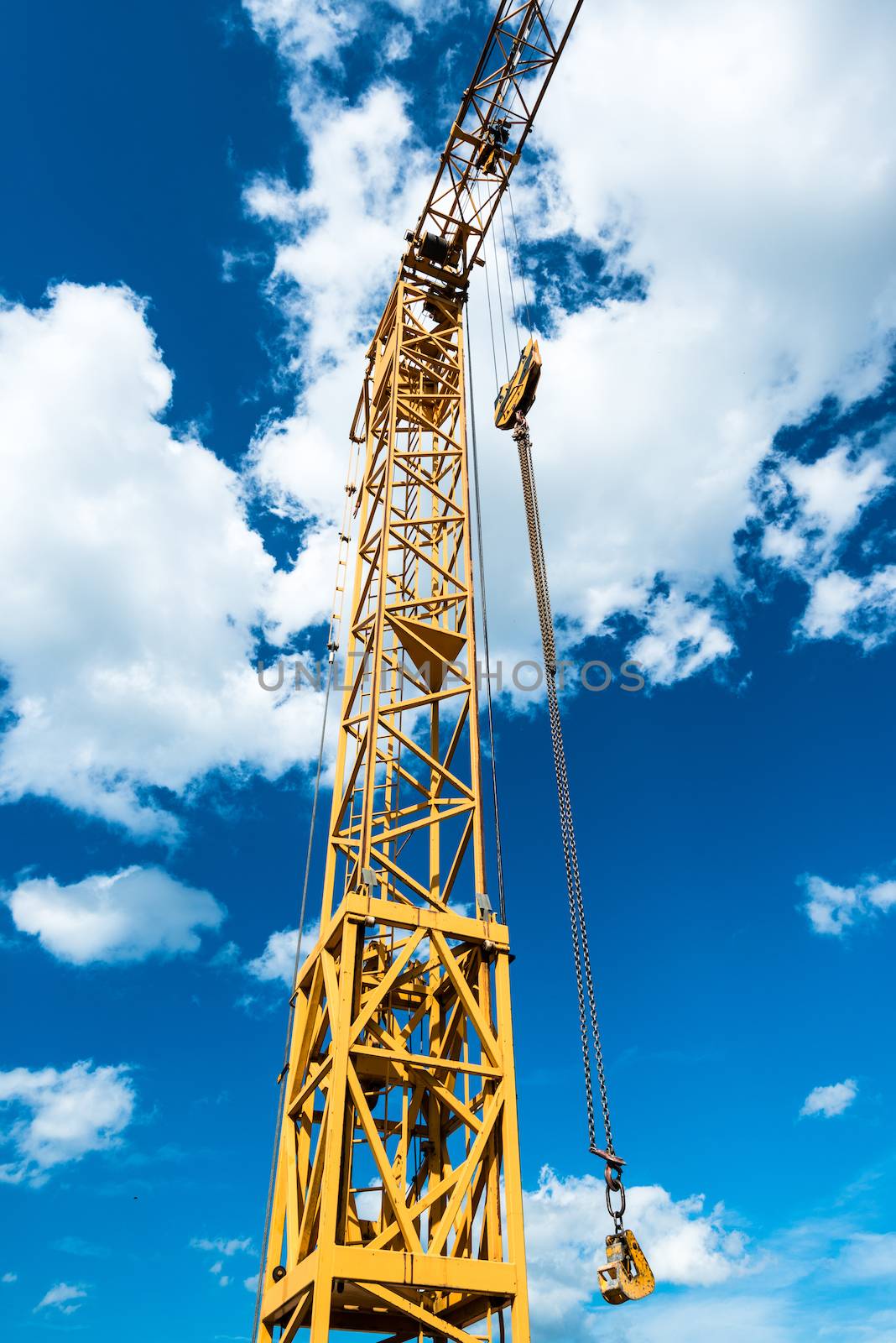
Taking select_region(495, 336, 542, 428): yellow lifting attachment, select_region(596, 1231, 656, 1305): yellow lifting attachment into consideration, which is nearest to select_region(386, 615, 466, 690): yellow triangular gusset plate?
select_region(495, 336, 542, 428): yellow lifting attachment

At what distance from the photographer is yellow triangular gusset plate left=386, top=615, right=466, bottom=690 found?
17.0 meters

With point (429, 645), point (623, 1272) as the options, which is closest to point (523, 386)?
point (429, 645)

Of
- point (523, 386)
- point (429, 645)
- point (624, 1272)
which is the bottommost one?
point (624, 1272)

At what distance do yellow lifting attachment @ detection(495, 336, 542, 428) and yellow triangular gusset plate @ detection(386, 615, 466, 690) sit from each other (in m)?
6.32

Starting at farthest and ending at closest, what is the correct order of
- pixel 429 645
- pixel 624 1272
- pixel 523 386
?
pixel 523 386, pixel 429 645, pixel 624 1272

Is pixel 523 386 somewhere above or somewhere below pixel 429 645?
above

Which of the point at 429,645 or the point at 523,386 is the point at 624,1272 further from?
the point at 523,386

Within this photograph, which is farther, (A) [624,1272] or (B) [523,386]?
(B) [523,386]

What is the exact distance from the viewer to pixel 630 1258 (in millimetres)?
11984

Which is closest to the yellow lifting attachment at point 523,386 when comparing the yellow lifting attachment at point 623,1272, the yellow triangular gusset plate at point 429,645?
the yellow triangular gusset plate at point 429,645

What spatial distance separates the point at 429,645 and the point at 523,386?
6993mm

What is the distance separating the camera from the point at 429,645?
17.4 metres

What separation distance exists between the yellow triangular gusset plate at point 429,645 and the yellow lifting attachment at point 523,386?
20.7 ft

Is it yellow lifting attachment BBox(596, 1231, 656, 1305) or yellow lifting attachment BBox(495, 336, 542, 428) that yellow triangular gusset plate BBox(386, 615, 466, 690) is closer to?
yellow lifting attachment BBox(495, 336, 542, 428)
